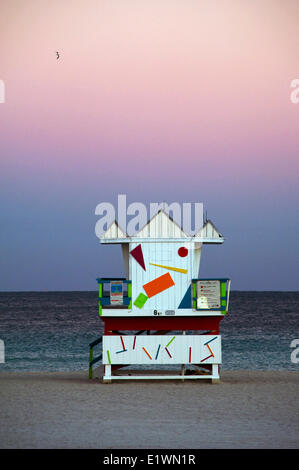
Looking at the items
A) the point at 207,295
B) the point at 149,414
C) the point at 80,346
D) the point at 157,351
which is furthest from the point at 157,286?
the point at 80,346

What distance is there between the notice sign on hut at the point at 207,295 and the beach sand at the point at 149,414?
2057 mm

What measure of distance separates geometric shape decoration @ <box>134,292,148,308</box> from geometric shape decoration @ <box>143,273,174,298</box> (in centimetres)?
13

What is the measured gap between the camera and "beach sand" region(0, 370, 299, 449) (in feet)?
40.1

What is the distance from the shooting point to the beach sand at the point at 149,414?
1223cm

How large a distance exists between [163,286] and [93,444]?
28.2ft

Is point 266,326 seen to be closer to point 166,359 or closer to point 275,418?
point 166,359

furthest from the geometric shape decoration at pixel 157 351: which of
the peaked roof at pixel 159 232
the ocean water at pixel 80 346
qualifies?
the ocean water at pixel 80 346

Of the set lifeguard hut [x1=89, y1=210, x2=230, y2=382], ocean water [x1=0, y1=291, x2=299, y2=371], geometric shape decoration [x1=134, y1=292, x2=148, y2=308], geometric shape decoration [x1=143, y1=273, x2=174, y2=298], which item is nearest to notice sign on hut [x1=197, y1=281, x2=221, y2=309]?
lifeguard hut [x1=89, y1=210, x2=230, y2=382]

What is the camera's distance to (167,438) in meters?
12.5

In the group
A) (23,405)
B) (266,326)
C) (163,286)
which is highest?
(163,286)

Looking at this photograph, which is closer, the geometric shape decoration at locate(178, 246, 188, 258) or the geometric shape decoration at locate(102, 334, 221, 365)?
the geometric shape decoration at locate(102, 334, 221, 365)

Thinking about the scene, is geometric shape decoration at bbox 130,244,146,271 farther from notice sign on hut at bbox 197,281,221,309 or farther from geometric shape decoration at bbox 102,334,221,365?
geometric shape decoration at bbox 102,334,221,365

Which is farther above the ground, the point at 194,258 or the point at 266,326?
the point at 194,258
